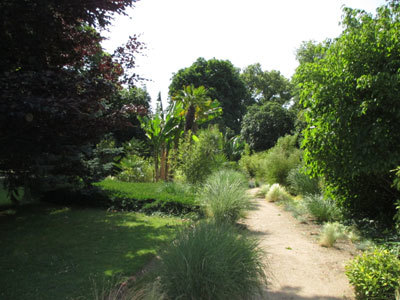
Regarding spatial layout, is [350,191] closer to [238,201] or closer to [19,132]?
[238,201]

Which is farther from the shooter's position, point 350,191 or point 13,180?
point 350,191

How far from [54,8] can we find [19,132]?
6.75ft

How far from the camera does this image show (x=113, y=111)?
5633mm

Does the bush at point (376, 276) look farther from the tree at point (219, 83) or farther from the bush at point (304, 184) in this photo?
the tree at point (219, 83)

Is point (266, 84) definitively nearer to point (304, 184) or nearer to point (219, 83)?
point (219, 83)

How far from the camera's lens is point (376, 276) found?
350 cm

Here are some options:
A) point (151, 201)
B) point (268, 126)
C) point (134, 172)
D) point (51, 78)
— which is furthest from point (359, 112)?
point (268, 126)

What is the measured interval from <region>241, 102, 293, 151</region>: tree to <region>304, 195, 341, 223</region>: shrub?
581 inches

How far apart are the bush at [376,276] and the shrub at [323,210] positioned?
3.90 m

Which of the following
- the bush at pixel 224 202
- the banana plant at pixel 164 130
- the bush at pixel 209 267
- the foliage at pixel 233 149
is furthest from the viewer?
the foliage at pixel 233 149

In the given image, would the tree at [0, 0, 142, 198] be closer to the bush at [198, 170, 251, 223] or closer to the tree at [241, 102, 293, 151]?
the bush at [198, 170, 251, 223]

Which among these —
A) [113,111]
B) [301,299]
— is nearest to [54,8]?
[113,111]

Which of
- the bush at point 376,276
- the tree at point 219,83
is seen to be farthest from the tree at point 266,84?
the bush at point 376,276

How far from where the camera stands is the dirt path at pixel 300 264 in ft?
12.5
